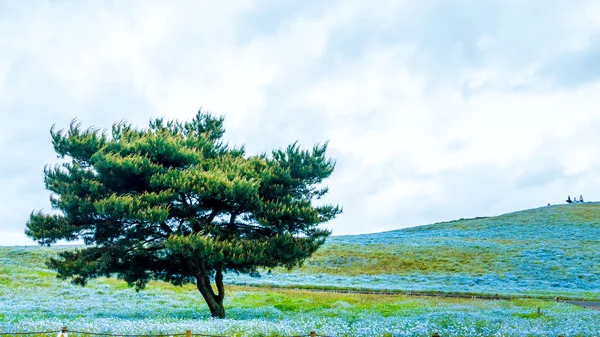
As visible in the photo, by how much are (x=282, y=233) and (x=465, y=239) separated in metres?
60.7

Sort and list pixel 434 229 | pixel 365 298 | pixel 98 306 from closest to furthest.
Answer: pixel 98 306 → pixel 365 298 → pixel 434 229

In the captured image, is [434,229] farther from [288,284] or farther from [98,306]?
[98,306]

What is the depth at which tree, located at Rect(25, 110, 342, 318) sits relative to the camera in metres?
26.4

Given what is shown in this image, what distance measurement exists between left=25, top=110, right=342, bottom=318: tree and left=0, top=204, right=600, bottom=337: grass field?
284 cm

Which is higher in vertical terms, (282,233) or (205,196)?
(205,196)

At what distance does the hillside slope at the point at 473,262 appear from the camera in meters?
53.3

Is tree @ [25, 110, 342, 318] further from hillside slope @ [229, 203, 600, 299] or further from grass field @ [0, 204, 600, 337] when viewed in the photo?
hillside slope @ [229, 203, 600, 299]

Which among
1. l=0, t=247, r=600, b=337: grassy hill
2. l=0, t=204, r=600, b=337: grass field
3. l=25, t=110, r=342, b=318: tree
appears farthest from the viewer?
l=25, t=110, r=342, b=318: tree

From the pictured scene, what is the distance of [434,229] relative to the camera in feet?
345

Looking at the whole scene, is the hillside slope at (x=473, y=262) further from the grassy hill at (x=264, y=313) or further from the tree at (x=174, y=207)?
the tree at (x=174, y=207)

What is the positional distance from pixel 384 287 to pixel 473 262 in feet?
61.7

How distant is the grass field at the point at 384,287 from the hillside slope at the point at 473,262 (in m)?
0.12

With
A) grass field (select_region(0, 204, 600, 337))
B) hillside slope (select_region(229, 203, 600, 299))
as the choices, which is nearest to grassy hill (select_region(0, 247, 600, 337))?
grass field (select_region(0, 204, 600, 337))

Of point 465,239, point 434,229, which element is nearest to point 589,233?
point 465,239
